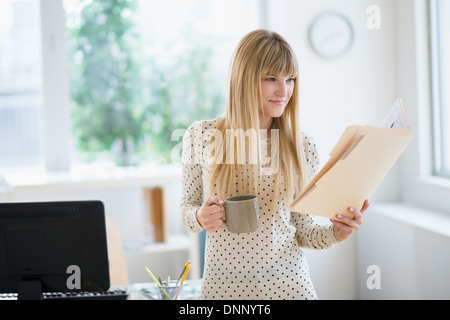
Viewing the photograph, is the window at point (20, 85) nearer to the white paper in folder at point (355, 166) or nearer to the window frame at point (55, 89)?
the window frame at point (55, 89)

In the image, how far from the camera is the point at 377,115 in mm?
2945

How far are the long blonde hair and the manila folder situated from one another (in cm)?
21

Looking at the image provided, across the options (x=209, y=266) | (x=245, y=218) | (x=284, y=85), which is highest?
(x=284, y=85)

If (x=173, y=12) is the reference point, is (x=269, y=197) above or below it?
below

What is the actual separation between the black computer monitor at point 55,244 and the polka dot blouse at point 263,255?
0.28 metres

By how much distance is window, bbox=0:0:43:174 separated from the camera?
9.58 feet

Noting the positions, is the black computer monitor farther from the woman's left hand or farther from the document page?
the document page

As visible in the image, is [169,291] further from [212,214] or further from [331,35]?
[331,35]

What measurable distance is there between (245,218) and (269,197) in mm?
217

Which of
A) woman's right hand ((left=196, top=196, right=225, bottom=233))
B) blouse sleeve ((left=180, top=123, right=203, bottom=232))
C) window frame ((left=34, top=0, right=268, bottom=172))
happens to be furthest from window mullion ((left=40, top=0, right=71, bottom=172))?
woman's right hand ((left=196, top=196, right=225, bottom=233))

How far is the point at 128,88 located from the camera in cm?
307
